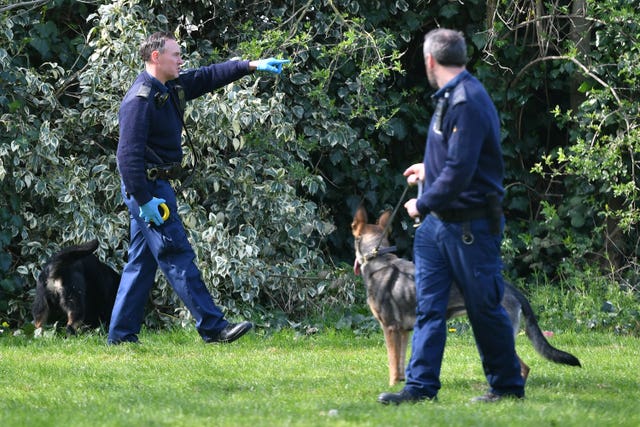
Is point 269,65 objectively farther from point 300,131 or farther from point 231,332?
point 300,131

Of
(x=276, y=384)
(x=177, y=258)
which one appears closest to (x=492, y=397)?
(x=276, y=384)

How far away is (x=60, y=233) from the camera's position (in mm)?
10117

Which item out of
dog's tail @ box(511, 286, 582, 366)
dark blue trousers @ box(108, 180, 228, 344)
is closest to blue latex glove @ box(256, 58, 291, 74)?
dark blue trousers @ box(108, 180, 228, 344)

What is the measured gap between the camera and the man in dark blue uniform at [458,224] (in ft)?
18.0

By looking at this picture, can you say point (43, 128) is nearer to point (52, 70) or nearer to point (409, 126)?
point (52, 70)

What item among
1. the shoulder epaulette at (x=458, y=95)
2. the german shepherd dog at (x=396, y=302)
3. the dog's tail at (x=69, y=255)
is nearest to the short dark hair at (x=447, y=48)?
the shoulder epaulette at (x=458, y=95)

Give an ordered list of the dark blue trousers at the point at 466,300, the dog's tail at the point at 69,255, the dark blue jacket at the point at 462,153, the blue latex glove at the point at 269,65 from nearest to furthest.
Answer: the dark blue jacket at the point at 462,153, the dark blue trousers at the point at 466,300, the blue latex glove at the point at 269,65, the dog's tail at the point at 69,255

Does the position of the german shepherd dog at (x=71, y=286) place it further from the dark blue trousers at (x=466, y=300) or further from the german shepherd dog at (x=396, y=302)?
the dark blue trousers at (x=466, y=300)

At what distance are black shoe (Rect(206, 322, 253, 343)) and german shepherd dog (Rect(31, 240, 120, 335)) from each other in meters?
1.91

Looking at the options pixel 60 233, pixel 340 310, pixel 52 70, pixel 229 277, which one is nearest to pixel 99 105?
pixel 52 70

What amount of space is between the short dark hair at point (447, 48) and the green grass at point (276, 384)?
181 cm

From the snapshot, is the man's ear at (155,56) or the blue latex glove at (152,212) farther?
the man's ear at (155,56)

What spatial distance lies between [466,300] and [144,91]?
3404mm

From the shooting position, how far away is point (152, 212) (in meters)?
7.86
